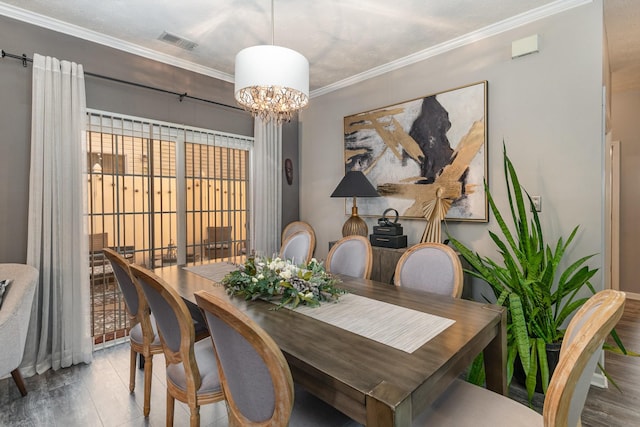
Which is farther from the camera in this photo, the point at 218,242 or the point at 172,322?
the point at 218,242

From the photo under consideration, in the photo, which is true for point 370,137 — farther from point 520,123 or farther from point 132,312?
point 132,312

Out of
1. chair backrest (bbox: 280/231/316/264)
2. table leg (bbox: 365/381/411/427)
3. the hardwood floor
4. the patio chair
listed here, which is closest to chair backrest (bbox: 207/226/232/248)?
the patio chair

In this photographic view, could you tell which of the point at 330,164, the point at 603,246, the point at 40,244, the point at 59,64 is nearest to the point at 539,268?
the point at 603,246

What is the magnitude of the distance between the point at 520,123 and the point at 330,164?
80.2 inches

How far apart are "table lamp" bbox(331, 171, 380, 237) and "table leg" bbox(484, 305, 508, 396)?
1.72 m

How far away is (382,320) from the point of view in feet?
4.92

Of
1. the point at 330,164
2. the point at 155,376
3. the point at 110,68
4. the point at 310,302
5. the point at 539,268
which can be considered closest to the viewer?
the point at 310,302

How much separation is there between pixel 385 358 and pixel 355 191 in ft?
7.02

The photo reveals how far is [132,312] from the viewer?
2.04 meters

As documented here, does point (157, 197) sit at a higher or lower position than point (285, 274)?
higher

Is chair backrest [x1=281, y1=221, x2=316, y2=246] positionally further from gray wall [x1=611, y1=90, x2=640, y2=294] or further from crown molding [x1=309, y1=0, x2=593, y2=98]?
gray wall [x1=611, y1=90, x2=640, y2=294]

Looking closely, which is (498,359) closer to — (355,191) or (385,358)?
(385,358)

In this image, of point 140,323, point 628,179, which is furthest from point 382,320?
point 628,179

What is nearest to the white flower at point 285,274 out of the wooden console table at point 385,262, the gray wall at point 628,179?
the wooden console table at point 385,262
